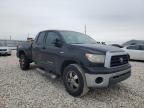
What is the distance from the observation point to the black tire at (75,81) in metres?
3.99

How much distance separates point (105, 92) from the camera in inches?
183

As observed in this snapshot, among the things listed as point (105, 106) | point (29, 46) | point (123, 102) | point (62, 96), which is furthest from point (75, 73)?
point (29, 46)

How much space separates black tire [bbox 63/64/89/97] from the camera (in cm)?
399

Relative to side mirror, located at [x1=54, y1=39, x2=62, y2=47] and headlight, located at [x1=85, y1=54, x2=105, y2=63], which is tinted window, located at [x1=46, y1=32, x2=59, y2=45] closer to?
side mirror, located at [x1=54, y1=39, x2=62, y2=47]

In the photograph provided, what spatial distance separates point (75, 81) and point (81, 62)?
586 millimetres

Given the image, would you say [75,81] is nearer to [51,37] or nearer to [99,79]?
[99,79]

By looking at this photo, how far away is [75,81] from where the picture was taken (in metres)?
4.25

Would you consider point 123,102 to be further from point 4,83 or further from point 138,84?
point 4,83

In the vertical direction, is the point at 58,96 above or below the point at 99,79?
below

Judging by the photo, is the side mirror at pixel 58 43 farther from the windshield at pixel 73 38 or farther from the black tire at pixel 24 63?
the black tire at pixel 24 63

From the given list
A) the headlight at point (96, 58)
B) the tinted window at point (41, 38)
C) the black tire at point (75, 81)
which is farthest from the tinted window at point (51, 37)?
the headlight at point (96, 58)

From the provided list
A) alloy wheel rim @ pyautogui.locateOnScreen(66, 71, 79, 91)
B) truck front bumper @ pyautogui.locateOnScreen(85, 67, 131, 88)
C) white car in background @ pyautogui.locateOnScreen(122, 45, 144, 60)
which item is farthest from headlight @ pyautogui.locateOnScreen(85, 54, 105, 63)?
white car in background @ pyautogui.locateOnScreen(122, 45, 144, 60)

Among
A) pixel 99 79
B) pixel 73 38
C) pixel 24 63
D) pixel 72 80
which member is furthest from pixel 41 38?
pixel 99 79

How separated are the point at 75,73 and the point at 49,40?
1.86m
